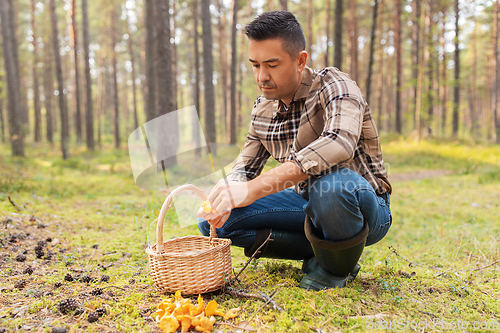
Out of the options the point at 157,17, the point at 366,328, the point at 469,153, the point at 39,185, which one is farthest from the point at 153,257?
the point at 469,153

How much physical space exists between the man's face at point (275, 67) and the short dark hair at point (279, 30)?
1.1 inches

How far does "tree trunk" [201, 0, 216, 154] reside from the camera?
9.79 metres

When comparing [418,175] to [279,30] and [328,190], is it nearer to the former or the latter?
[328,190]

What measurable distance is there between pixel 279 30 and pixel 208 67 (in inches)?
347

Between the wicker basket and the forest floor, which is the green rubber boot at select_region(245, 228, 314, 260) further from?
the wicker basket

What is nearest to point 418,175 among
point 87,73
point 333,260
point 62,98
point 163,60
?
point 163,60

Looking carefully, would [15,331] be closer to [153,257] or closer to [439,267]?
[153,257]

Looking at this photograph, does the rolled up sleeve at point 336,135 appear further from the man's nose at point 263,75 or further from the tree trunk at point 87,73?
the tree trunk at point 87,73

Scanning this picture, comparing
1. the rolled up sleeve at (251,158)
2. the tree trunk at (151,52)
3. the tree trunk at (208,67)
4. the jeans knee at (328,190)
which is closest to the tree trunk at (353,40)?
the tree trunk at (208,67)

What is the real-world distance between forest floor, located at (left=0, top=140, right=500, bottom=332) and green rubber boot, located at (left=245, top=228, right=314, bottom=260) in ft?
0.48

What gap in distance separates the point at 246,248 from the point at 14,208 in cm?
298

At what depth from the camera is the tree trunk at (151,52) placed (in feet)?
23.4

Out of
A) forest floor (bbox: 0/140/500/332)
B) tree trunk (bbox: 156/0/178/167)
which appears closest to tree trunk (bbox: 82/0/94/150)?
tree trunk (bbox: 156/0/178/167)

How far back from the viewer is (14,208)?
141 inches
